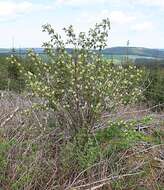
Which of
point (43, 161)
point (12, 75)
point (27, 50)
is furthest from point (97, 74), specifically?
point (12, 75)

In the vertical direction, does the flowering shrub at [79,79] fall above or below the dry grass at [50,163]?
above

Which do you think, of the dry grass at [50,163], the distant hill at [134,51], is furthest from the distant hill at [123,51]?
the dry grass at [50,163]

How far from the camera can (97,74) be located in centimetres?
573

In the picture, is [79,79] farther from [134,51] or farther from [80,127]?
[134,51]

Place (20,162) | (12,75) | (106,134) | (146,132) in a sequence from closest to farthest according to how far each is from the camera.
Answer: (20,162) → (106,134) → (146,132) → (12,75)

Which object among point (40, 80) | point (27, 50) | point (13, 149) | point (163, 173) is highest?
point (27, 50)

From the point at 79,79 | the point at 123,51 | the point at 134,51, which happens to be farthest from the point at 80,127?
the point at 134,51

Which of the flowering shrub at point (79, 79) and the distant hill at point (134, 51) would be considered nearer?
the flowering shrub at point (79, 79)

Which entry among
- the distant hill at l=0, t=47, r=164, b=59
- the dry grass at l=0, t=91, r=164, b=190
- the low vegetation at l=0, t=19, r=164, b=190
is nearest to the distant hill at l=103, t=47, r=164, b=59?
the distant hill at l=0, t=47, r=164, b=59

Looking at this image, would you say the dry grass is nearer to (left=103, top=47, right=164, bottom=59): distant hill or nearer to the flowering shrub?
the flowering shrub

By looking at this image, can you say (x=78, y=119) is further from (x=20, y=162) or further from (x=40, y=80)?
(x=20, y=162)

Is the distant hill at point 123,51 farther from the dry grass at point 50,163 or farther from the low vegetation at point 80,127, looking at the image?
the dry grass at point 50,163

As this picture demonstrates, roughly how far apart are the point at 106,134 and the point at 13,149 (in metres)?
1.28

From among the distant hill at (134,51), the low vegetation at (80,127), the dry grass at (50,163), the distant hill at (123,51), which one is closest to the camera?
the dry grass at (50,163)
